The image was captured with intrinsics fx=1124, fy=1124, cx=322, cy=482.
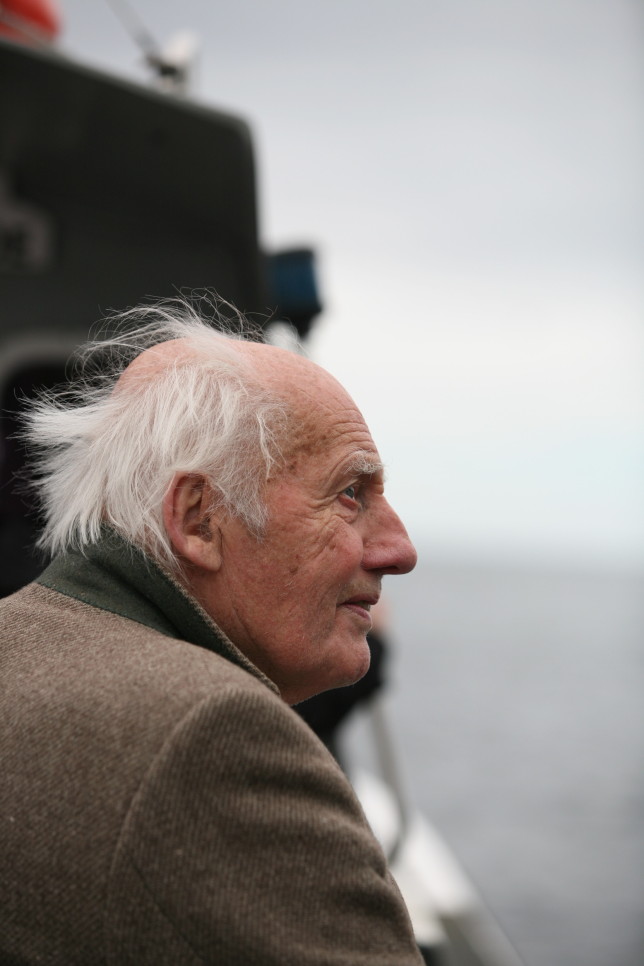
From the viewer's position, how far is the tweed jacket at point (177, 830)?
1221 millimetres

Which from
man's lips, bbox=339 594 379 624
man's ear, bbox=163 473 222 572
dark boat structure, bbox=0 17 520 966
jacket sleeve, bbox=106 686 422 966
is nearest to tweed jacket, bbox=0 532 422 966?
jacket sleeve, bbox=106 686 422 966

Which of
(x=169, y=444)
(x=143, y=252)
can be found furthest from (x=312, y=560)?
(x=143, y=252)

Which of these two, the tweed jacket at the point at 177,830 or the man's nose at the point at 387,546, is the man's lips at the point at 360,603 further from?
the tweed jacket at the point at 177,830

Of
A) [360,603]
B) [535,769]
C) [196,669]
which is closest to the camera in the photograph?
[196,669]

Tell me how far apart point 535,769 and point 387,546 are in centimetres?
2479

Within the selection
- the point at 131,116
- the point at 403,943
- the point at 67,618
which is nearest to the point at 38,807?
the point at 67,618

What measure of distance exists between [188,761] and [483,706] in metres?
34.3

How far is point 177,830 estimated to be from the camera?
1.23 metres

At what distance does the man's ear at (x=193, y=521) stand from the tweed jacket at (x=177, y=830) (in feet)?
0.84

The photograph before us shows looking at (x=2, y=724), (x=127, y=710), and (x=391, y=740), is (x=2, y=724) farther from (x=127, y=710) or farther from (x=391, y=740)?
(x=391, y=740)

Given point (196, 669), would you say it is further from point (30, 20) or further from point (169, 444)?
point (30, 20)

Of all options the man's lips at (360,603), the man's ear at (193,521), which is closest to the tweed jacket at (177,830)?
the man's ear at (193,521)

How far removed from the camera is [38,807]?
131 centimetres

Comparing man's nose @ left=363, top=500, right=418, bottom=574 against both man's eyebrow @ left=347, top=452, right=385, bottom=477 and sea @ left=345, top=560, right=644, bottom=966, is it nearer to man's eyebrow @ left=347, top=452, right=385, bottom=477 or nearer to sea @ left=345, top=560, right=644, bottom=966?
man's eyebrow @ left=347, top=452, right=385, bottom=477
